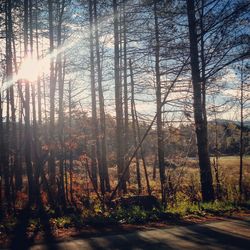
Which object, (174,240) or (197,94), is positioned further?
(197,94)

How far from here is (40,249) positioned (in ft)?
23.1

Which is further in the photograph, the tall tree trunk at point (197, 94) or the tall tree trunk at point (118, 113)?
the tall tree trunk at point (118, 113)

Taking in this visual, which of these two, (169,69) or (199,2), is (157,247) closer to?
(169,69)

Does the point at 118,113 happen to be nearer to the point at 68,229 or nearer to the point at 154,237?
the point at 68,229

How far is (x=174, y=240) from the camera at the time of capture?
301 inches

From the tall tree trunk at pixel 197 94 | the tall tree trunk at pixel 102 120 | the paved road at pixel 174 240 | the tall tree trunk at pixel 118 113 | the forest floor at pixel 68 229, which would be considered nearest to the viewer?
the paved road at pixel 174 240

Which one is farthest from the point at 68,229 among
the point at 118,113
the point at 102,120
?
the point at 102,120

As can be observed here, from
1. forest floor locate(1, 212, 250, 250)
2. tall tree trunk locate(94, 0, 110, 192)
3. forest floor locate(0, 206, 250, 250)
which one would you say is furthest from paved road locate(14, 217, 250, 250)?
tall tree trunk locate(94, 0, 110, 192)

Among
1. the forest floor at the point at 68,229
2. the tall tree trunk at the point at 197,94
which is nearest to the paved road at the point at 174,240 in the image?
the forest floor at the point at 68,229

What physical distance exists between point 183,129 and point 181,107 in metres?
0.95

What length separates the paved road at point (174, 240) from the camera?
7.12 meters

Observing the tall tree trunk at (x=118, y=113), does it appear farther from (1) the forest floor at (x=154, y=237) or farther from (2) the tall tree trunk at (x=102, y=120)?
(1) the forest floor at (x=154, y=237)

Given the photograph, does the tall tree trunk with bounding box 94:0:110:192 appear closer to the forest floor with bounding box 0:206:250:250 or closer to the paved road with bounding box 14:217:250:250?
the forest floor with bounding box 0:206:250:250

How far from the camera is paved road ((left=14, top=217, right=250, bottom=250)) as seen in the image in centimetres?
712
